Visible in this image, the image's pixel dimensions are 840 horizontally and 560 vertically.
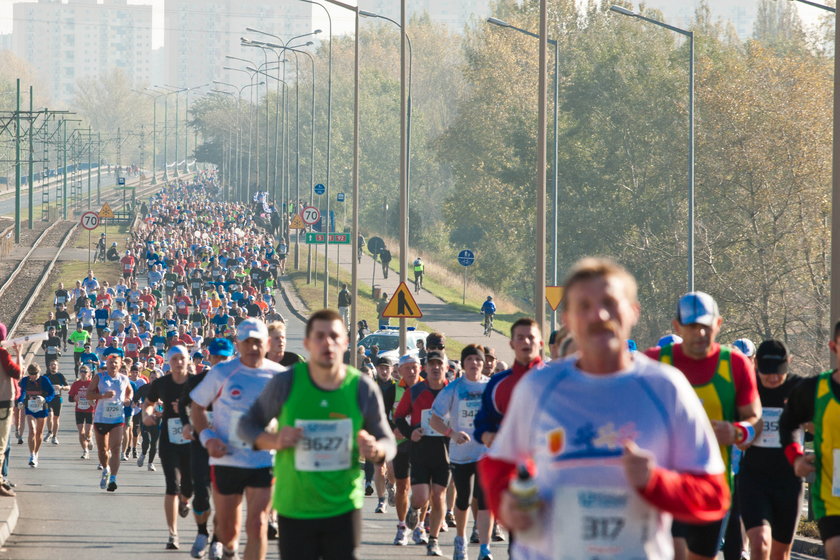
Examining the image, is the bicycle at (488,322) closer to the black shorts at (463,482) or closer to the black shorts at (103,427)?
the black shorts at (103,427)

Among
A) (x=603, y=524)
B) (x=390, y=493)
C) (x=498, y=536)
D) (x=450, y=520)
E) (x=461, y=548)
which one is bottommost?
(x=390, y=493)

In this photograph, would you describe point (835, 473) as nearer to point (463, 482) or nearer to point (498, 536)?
point (463, 482)

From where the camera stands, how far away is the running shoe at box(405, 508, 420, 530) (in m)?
14.4

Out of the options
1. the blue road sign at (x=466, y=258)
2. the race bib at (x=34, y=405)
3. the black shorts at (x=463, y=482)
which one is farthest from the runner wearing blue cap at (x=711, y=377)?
the blue road sign at (x=466, y=258)

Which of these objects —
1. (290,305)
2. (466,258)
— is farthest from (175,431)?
(290,305)

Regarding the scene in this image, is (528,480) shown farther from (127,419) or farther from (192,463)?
(127,419)

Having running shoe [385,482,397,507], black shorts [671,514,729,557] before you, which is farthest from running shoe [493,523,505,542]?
black shorts [671,514,729,557]

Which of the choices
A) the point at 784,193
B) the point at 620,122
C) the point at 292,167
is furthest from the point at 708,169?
the point at 292,167

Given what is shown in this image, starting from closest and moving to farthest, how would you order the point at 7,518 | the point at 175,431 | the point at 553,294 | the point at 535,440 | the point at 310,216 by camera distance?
the point at 535,440 → the point at 175,431 → the point at 7,518 → the point at 553,294 → the point at 310,216

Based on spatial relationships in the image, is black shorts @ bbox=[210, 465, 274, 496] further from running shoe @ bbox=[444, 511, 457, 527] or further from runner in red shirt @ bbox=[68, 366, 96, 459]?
runner in red shirt @ bbox=[68, 366, 96, 459]

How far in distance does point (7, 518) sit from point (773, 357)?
7187mm

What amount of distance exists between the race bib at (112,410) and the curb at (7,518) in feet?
13.0

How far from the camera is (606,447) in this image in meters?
4.34

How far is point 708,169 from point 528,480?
4985 centimetres
